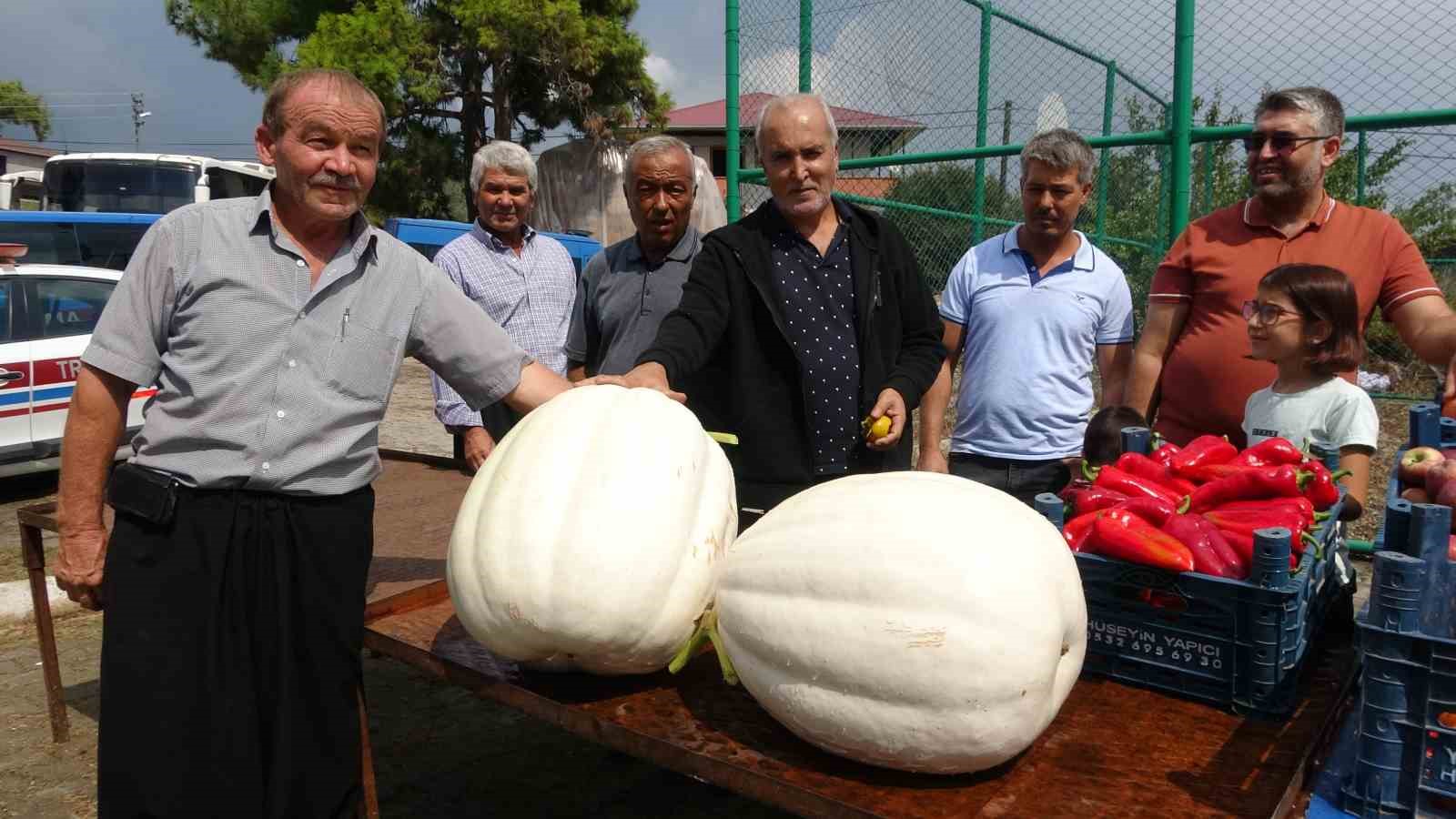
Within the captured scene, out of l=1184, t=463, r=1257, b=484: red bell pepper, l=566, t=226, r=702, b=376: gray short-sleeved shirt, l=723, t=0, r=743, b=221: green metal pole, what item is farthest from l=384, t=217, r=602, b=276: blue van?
l=1184, t=463, r=1257, b=484: red bell pepper

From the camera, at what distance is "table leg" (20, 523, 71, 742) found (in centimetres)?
337

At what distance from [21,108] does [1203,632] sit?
232 ft

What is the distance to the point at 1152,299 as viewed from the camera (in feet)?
10.3

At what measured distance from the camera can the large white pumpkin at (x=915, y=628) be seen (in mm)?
1488

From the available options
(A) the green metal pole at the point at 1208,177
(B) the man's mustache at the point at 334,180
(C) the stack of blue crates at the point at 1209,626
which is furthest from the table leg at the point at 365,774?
(A) the green metal pole at the point at 1208,177

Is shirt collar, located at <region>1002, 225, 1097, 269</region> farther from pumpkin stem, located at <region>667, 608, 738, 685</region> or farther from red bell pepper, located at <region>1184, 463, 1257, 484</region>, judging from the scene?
pumpkin stem, located at <region>667, 608, 738, 685</region>

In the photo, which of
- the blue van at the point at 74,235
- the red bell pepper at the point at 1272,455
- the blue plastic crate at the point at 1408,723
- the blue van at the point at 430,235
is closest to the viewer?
the blue plastic crate at the point at 1408,723

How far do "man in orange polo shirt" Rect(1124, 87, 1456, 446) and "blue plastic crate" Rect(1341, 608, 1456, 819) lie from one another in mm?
1591

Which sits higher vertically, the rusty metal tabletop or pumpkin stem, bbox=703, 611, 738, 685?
pumpkin stem, bbox=703, 611, 738, 685

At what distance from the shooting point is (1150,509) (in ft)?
6.19

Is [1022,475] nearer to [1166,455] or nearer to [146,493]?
[1166,455]

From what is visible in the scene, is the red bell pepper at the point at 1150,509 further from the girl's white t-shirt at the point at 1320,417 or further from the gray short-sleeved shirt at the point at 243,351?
the gray short-sleeved shirt at the point at 243,351

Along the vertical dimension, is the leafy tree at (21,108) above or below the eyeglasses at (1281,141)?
above

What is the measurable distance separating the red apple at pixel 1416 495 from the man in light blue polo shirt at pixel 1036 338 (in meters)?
1.44
